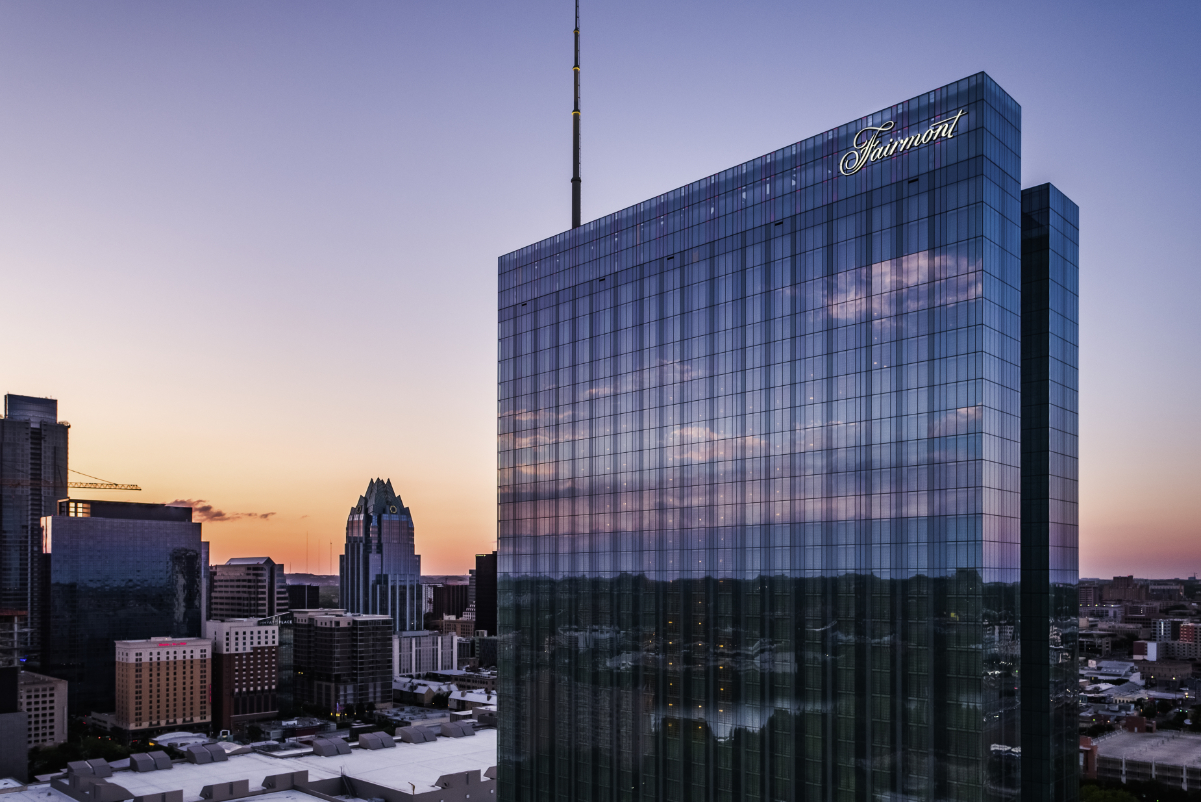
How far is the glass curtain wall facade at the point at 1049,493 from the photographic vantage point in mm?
83438

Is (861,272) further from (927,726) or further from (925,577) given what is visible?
(927,726)

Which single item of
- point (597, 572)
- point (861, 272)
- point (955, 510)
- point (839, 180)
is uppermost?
point (839, 180)

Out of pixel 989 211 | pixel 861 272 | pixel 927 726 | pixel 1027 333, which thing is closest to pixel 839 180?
pixel 861 272

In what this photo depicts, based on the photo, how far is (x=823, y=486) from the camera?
92.1 meters

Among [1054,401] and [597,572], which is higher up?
[1054,401]

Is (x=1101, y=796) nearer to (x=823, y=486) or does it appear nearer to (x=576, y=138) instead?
(x=823, y=486)

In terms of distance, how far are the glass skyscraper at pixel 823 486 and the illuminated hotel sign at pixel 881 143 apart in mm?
282

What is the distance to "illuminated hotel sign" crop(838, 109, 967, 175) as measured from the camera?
8394cm

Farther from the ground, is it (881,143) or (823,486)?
(881,143)

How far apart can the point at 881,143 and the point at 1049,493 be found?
1403 inches

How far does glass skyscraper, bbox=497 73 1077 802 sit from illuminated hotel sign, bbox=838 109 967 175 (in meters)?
0.28

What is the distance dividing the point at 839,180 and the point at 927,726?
50880 mm

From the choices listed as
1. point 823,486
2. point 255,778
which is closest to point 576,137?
point 823,486

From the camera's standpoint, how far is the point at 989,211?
267 ft
